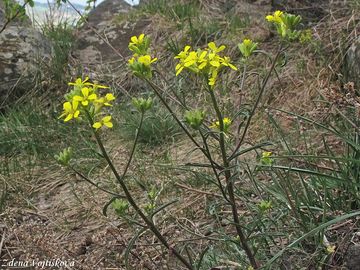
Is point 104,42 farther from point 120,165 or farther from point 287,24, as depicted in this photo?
point 287,24

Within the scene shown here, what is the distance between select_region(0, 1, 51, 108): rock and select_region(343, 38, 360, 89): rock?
2522mm

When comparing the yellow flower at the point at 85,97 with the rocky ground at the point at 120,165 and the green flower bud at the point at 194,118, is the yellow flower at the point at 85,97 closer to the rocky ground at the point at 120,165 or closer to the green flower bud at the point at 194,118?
the green flower bud at the point at 194,118

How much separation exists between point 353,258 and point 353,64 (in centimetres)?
192

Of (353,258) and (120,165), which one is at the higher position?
(353,258)

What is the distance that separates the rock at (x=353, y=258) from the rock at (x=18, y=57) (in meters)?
3.27

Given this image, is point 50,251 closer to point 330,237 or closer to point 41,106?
point 330,237

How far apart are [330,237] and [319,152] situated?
0.88 metres

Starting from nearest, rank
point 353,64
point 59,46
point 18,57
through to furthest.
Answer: point 353,64
point 18,57
point 59,46

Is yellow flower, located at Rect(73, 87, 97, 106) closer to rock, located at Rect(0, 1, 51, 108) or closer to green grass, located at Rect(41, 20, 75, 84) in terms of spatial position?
rock, located at Rect(0, 1, 51, 108)

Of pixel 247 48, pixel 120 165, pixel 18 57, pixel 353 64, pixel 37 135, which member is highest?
pixel 247 48

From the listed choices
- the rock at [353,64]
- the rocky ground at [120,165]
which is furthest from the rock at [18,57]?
the rock at [353,64]

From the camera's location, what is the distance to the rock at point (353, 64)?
116 inches

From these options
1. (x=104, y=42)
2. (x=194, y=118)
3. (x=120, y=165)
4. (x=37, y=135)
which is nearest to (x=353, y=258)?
(x=194, y=118)

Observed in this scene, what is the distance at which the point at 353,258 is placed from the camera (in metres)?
1.33
